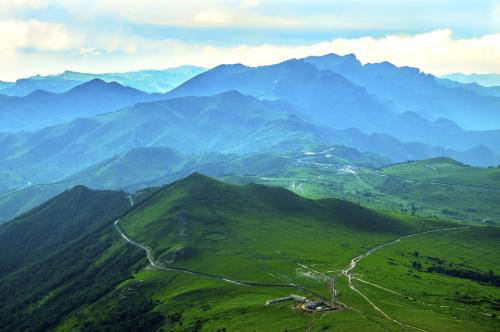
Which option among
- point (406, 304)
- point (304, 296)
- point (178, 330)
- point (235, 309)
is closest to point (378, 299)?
point (406, 304)

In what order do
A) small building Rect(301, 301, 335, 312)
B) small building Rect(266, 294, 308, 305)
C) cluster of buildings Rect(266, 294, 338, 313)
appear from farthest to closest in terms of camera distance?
small building Rect(266, 294, 308, 305)
cluster of buildings Rect(266, 294, 338, 313)
small building Rect(301, 301, 335, 312)

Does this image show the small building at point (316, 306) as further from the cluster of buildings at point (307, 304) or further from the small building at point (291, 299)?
the small building at point (291, 299)

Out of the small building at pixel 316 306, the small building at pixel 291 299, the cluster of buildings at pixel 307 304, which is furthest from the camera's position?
the small building at pixel 291 299

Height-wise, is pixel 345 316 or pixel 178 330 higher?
pixel 345 316

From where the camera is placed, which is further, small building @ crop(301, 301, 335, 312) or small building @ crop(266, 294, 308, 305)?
small building @ crop(266, 294, 308, 305)

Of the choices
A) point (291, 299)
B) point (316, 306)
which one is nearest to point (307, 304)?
point (316, 306)

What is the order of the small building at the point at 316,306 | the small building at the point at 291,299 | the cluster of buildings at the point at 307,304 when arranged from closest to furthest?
the small building at the point at 316,306
the cluster of buildings at the point at 307,304
the small building at the point at 291,299

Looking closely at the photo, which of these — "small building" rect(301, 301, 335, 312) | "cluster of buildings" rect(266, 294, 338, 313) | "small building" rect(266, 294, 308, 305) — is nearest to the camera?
"small building" rect(301, 301, 335, 312)

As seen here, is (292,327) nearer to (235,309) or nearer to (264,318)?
(264,318)

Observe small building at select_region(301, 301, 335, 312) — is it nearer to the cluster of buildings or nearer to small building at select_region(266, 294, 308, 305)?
the cluster of buildings

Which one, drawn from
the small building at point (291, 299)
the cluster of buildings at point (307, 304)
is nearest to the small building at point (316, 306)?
the cluster of buildings at point (307, 304)

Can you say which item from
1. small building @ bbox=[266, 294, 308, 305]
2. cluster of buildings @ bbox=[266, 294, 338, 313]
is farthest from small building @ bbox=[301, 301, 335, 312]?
small building @ bbox=[266, 294, 308, 305]
